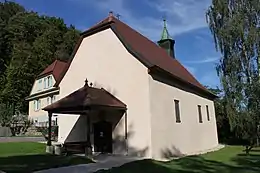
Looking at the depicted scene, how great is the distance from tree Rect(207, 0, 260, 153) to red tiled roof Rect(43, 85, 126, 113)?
835 cm

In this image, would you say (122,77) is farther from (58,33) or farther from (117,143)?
(58,33)

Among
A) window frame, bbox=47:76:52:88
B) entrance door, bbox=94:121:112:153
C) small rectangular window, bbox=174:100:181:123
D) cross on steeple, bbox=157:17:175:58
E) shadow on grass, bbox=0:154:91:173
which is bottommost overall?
shadow on grass, bbox=0:154:91:173

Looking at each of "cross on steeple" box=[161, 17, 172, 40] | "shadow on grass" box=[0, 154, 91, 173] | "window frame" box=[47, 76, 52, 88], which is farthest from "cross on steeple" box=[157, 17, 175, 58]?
"shadow on grass" box=[0, 154, 91, 173]

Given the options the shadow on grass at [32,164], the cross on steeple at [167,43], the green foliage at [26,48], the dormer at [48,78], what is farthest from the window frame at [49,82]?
the shadow on grass at [32,164]

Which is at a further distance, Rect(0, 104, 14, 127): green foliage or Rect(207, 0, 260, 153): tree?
Rect(0, 104, 14, 127): green foliage

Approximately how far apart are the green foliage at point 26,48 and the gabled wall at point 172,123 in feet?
96.8

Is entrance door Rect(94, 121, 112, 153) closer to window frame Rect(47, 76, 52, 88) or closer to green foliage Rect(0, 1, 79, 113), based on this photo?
window frame Rect(47, 76, 52, 88)

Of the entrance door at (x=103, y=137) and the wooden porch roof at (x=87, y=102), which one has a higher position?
the wooden porch roof at (x=87, y=102)

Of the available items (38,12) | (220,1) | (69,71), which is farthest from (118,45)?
(38,12)

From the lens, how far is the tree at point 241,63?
19.4 meters

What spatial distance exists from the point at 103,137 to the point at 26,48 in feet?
112

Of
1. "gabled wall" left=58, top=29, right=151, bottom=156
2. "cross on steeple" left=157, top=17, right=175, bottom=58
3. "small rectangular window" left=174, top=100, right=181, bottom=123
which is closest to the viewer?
"gabled wall" left=58, top=29, right=151, bottom=156

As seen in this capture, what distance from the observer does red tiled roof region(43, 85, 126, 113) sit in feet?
47.5

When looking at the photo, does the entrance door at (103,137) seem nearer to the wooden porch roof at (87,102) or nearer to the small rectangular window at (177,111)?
the wooden porch roof at (87,102)
